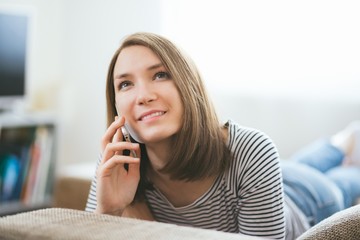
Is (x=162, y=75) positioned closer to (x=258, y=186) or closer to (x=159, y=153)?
(x=159, y=153)

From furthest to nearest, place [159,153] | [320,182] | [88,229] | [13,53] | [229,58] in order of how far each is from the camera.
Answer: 1. [13,53]
2. [229,58]
3. [320,182]
4. [159,153]
5. [88,229]

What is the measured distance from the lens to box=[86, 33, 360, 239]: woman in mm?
1245

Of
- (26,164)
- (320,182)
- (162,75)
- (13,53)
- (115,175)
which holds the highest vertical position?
(162,75)

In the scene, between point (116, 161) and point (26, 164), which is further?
point (26, 164)

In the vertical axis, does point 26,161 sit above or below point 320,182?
below

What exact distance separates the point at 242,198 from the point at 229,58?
194cm

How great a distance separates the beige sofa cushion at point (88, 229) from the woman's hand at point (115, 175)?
0.47 metres

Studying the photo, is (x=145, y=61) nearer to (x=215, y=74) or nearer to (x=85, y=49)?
(x=215, y=74)

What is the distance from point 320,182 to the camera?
1892 mm

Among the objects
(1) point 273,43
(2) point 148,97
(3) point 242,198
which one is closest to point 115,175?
(2) point 148,97

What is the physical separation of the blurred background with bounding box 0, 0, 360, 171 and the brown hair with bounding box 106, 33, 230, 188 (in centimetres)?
171

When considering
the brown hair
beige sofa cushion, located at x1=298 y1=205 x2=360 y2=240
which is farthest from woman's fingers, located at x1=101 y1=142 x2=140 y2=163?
beige sofa cushion, located at x1=298 y1=205 x2=360 y2=240

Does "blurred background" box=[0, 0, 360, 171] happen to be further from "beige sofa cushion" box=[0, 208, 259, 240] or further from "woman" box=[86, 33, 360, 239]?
"beige sofa cushion" box=[0, 208, 259, 240]

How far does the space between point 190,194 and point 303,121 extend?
173 cm
